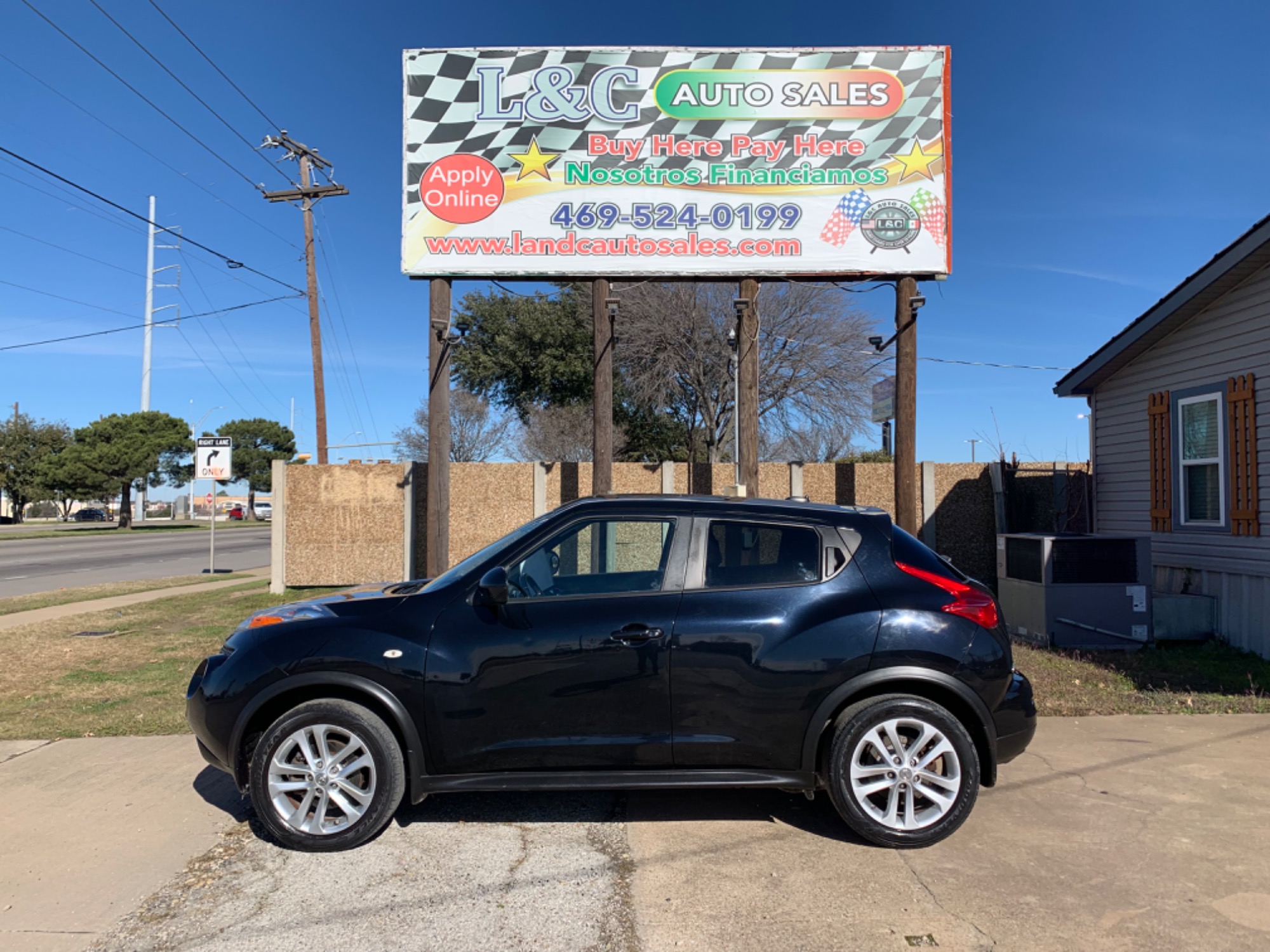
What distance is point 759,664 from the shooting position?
3906 millimetres

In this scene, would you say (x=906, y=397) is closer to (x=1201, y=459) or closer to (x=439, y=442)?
(x=1201, y=459)

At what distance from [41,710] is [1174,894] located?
7.73m

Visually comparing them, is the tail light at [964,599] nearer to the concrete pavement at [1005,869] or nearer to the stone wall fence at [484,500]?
the concrete pavement at [1005,869]

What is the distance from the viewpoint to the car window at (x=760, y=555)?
4090 mm

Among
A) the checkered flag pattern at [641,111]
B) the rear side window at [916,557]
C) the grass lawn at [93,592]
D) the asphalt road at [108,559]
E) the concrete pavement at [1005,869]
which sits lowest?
the asphalt road at [108,559]

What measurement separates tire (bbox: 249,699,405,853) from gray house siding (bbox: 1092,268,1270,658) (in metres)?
8.48

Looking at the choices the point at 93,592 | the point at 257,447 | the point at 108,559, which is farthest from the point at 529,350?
the point at 257,447

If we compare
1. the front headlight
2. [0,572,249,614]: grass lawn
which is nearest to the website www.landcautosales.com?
the front headlight

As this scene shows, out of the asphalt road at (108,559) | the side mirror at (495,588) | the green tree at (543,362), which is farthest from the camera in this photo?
the green tree at (543,362)

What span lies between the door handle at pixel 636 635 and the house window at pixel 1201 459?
7898 millimetres

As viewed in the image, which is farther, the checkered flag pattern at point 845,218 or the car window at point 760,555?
the checkered flag pattern at point 845,218

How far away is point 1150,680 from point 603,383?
21.9 feet

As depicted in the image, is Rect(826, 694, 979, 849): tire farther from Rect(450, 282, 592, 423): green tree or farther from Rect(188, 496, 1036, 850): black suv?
Rect(450, 282, 592, 423): green tree

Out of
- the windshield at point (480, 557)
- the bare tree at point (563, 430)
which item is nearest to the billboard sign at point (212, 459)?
the bare tree at point (563, 430)
